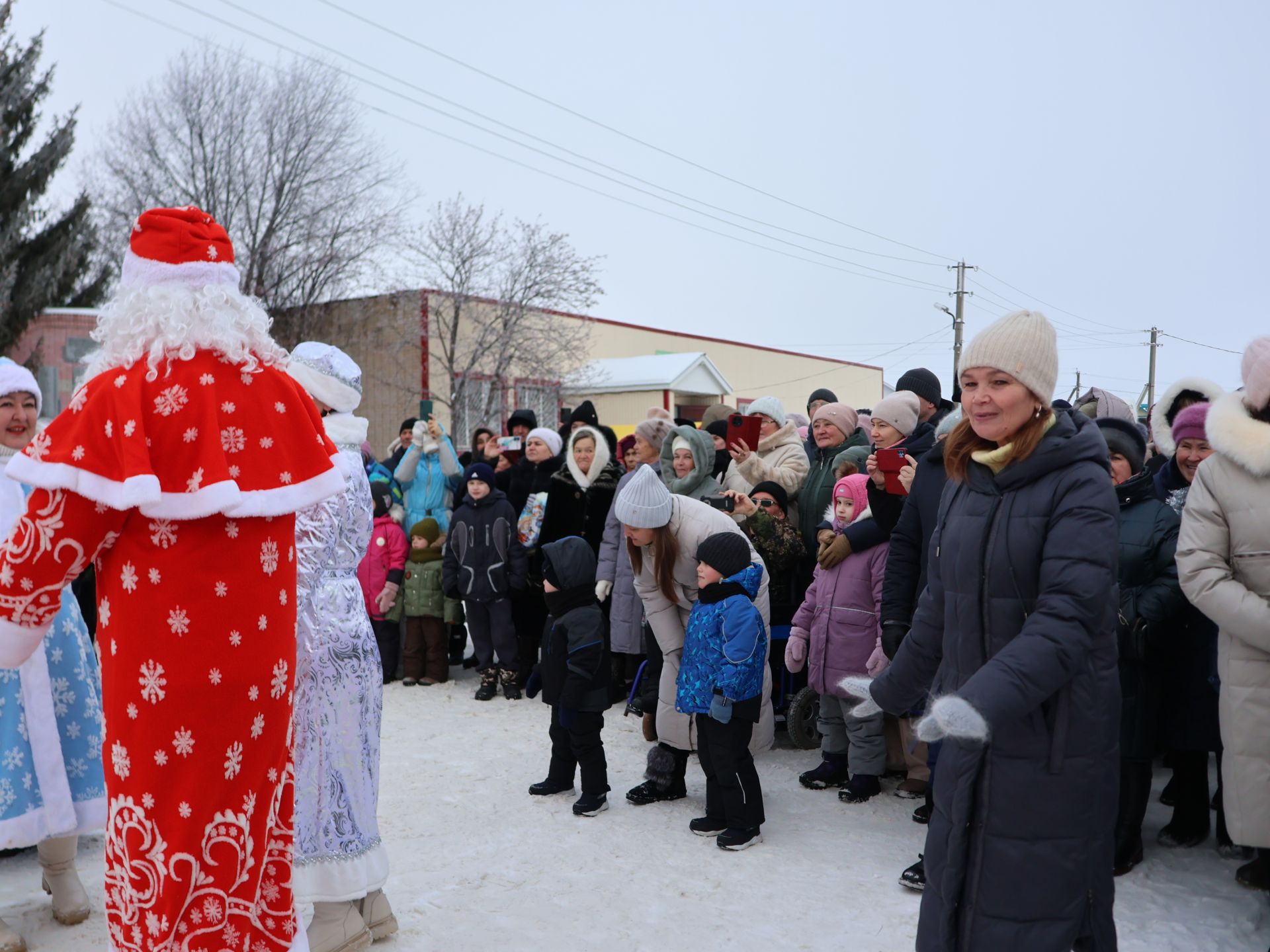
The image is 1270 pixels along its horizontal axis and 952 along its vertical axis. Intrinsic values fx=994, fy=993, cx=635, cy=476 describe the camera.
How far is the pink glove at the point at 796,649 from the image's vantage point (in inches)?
218

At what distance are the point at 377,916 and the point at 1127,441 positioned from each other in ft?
12.2

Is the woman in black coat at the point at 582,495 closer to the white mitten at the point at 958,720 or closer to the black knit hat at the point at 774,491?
the black knit hat at the point at 774,491

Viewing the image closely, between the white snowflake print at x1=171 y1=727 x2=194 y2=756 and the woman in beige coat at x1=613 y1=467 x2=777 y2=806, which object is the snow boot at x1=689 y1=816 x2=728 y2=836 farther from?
the white snowflake print at x1=171 y1=727 x2=194 y2=756

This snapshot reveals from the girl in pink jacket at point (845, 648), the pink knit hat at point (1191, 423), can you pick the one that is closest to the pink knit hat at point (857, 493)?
the girl in pink jacket at point (845, 648)

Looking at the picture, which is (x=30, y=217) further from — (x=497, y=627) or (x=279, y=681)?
(x=279, y=681)

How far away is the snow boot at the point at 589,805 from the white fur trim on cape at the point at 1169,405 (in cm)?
338

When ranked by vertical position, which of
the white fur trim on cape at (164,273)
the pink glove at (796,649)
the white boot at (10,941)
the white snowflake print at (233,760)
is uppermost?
the white fur trim on cape at (164,273)

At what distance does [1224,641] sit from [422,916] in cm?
322

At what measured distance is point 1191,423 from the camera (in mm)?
4637

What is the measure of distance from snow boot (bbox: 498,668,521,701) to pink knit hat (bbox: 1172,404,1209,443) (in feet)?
16.3

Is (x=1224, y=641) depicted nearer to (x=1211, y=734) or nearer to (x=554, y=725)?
(x=1211, y=734)

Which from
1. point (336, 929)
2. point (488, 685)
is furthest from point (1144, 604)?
point (488, 685)

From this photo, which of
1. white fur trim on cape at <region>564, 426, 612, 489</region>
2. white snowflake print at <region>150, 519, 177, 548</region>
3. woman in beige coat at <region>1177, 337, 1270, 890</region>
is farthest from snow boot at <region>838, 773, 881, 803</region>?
white snowflake print at <region>150, 519, 177, 548</region>

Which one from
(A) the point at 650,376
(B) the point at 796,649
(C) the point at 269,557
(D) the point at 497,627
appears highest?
(A) the point at 650,376
